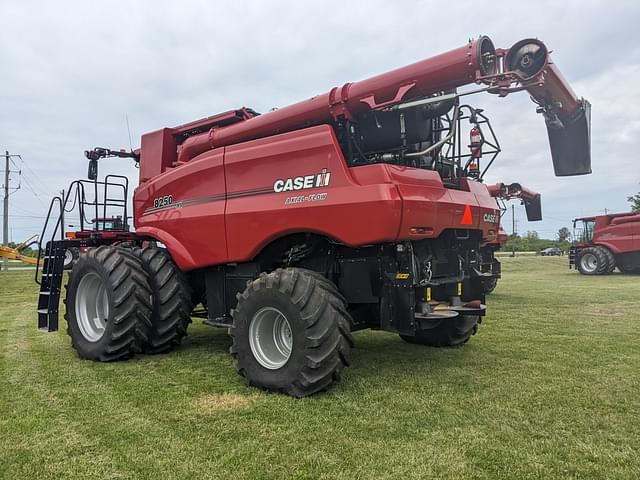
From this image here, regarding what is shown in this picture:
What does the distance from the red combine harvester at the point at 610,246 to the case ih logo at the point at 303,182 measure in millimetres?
20147

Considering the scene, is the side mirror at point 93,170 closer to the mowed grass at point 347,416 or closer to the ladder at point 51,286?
the ladder at point 51,286

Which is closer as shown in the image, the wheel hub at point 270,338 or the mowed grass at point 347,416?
the mowed grass at point 347,416

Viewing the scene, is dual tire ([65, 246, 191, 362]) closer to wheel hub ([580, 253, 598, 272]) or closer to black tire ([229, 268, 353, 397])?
black tire ([229, 268, 353, 397])

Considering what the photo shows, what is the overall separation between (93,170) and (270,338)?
4.55 m

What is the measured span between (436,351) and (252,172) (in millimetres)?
3107

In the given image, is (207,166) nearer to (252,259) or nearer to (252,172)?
(252,172)

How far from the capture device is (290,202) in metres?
4.88

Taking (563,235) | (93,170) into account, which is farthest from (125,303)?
(563,235)

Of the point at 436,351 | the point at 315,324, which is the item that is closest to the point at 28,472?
the point at 315,324

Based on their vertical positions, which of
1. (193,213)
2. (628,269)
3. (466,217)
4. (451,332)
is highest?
(193,213)

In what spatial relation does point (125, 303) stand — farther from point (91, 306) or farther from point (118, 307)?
point (91, 306)

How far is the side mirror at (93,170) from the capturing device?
765 cm

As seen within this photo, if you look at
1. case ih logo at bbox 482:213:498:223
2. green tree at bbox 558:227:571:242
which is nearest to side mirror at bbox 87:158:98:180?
case ih logo at bbox 482:213:498:223

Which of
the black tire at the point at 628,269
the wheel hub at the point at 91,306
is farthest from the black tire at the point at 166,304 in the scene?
the black tire at the point at 628,269
